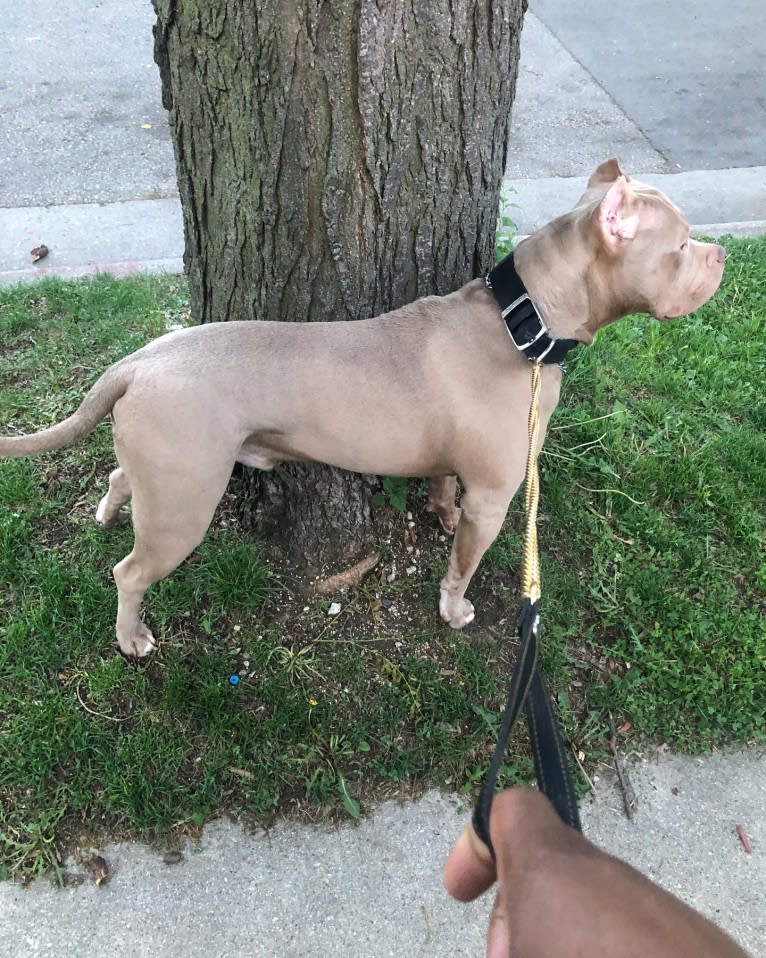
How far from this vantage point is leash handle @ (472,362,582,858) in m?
1.31

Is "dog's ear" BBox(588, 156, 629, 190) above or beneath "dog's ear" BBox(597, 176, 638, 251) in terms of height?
beneath

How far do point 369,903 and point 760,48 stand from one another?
1013 centimetres

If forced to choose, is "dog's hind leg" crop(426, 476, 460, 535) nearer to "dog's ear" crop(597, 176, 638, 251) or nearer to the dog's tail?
"dog's ear" crop(597, 176, 638, 251)

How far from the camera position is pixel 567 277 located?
241 cm

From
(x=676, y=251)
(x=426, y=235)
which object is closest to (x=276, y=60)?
(x=426, y=235)

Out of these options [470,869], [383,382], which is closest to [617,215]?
[383,382]

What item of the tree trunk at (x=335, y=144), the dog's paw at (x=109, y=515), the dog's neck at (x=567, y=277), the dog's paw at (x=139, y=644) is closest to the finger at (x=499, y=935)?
the dog's neck at (x=567, y=277)

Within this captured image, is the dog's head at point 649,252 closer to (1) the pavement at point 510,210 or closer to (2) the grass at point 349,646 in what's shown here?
(2) the grass at point 349,646

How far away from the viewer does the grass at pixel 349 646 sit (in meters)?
2.72

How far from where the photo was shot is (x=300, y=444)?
2.44m

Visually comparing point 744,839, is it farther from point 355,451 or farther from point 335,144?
point 335,144

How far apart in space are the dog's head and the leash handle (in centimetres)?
66

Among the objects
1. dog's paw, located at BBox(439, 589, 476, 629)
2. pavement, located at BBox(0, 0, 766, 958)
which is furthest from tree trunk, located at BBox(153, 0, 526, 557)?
pavement, located at BBox(0, 0, 766, 958)

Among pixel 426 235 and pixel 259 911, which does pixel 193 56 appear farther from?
pixel 259 911
